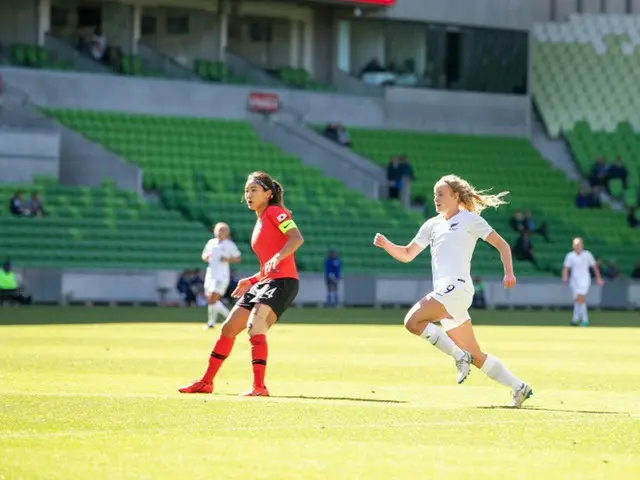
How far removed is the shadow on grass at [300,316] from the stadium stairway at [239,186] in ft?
13.6

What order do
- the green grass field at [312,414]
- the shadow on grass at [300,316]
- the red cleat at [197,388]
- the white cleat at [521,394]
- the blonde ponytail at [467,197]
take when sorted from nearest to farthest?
the green grass field at [312,414], the white cleat at [521,394], the blonde ponytail at [467,197], the red cleat at [197,388], the shadow on grass at [300,316]

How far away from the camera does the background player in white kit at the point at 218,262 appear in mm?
31344

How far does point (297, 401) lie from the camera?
49.3ft

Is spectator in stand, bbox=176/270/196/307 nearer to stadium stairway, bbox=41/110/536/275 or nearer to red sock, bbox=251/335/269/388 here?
stadium stairway, bbox=41/110/536/275

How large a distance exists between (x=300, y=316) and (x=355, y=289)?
8.28m

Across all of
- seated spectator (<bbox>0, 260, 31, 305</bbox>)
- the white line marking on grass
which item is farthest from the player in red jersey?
seated spectator (<bbox>0, 260, 31, 305</bbox>)

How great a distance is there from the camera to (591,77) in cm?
6147

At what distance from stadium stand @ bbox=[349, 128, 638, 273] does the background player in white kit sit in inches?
772

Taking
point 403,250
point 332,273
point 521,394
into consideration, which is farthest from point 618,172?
point 521,394

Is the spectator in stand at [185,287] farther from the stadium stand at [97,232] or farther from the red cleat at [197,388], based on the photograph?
the red cleat at [197,388]

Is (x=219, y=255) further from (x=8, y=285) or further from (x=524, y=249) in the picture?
(x=524, y=249)

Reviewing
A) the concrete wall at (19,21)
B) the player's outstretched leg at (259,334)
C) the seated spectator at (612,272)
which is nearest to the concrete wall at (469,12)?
the concrete wall at (19,21)

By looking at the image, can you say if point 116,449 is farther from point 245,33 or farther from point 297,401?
point 245,33

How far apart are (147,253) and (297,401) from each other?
28.8 metres
